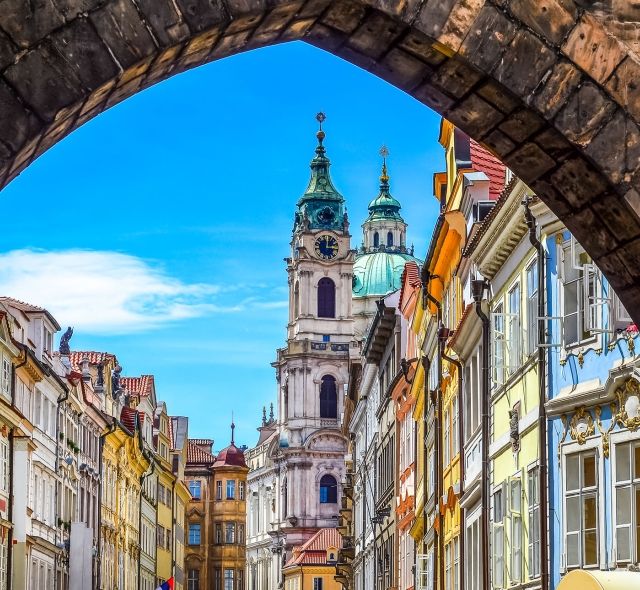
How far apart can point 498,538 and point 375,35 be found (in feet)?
64.0

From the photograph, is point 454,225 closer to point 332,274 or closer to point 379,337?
point 379,337

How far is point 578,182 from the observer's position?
19.0 ft

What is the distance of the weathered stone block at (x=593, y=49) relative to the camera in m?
5.49

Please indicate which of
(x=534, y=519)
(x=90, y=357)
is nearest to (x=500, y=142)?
(x=534, y=519)

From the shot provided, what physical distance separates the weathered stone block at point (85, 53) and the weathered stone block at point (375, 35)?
0.94 m

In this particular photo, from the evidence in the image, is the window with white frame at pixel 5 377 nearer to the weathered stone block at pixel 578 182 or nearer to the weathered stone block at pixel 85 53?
the weathered stone block at pixel 578 182

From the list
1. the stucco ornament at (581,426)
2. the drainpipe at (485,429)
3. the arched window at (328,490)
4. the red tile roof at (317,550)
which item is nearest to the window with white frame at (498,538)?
the drainpipe at (485,429)

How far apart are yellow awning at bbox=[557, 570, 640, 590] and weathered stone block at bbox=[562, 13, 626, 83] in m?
10.9

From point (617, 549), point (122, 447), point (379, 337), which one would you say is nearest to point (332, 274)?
point (122, 447)

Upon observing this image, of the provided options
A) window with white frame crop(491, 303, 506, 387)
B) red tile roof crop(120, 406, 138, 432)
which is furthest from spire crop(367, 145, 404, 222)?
window with white frame crop(491, 303, 506, 387)

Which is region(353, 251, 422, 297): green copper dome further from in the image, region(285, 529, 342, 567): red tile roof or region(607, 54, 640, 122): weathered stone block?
region(607, 54, 640, 122): weathered stone block

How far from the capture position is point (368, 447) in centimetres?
5962

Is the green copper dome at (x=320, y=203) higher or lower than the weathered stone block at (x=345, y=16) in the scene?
higher

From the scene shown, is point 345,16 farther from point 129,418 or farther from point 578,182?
point 129,418
